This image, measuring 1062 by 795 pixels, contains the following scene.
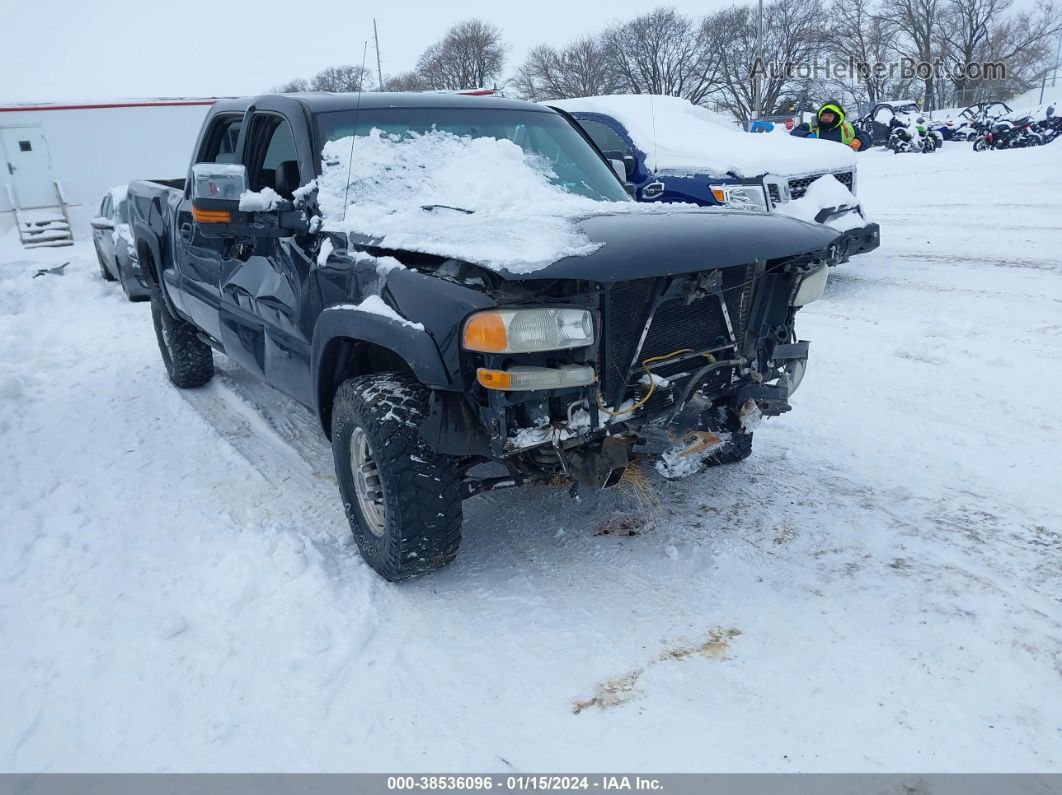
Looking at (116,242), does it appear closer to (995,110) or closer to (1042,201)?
(1042,201)

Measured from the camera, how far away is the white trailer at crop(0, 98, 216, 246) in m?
19.3

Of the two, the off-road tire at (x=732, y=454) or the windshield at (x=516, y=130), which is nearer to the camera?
the windshield at (x=516, y=130)

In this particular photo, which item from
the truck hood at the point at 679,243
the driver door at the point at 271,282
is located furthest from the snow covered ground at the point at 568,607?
the truck hood at the point at 679,243

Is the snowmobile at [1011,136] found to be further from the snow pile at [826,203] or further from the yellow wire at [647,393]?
the yellow wire at [647,393]

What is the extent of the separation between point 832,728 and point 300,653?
1.82 m

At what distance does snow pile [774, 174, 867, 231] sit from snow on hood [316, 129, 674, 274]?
14.9 feet

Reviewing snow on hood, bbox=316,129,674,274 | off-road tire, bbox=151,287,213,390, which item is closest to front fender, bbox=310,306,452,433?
snow on hood, bbox=316,129,674,274

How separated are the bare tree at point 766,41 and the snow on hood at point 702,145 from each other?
157 feet

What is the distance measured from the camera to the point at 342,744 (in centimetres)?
239

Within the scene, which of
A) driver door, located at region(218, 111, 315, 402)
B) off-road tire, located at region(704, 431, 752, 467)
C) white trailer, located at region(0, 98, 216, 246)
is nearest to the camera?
driver door, located at region(218, 111, 315, 402)

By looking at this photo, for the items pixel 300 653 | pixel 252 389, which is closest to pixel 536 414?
pixel 300 653

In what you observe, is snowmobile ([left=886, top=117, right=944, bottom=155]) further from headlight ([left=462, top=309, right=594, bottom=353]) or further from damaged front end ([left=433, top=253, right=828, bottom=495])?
headlight ([left=462, top=309, right=594, bottom=353])

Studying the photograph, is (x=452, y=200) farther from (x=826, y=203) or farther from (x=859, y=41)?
(x=859, y=41)

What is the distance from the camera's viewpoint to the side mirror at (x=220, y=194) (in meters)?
3.34
